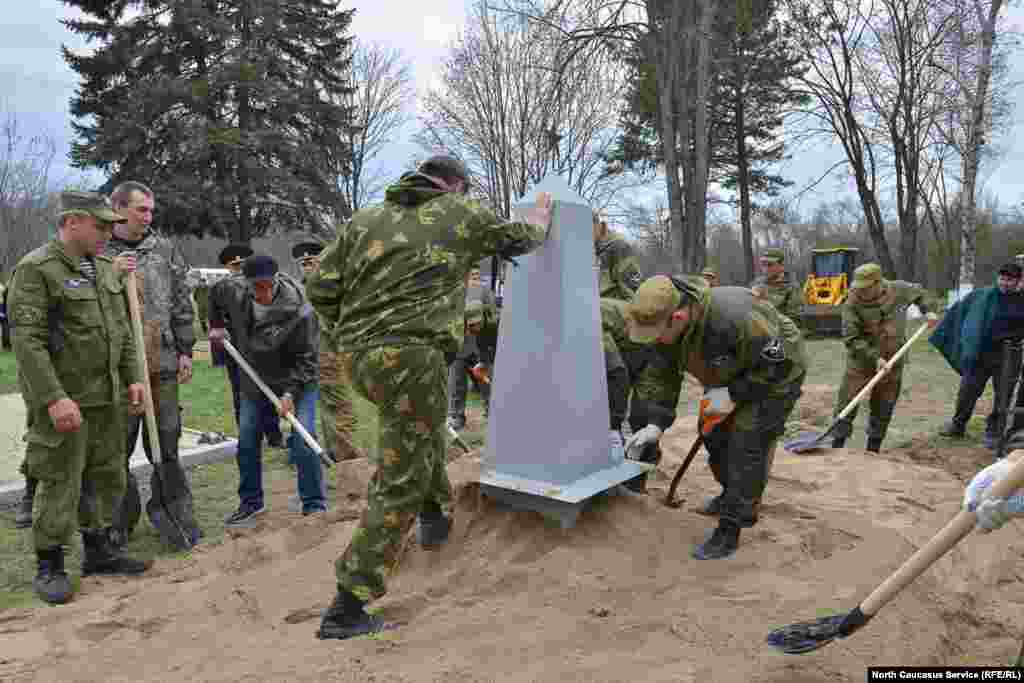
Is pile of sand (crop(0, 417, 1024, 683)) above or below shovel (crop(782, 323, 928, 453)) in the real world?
below

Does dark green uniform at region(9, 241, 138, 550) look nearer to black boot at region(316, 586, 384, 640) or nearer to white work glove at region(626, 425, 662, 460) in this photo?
black boot at region(316, 586, 384, 640)

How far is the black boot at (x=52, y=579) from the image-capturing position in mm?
3654

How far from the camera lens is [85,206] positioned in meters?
3.69

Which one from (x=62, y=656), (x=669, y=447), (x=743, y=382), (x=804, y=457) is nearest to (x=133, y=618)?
(x=62, y=656)

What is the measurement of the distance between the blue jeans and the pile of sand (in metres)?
0.39

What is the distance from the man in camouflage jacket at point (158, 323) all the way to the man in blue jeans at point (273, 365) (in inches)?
13.7

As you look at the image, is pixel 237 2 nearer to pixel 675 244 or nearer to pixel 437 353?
pixel 675 244

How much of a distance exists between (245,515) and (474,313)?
93.9 inches

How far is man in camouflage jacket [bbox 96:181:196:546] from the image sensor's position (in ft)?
14.2

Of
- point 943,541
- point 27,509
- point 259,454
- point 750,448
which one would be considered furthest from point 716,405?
point 27,509

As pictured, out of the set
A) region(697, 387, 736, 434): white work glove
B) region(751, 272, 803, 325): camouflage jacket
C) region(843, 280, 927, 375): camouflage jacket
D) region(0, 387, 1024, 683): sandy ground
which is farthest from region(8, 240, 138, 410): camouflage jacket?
region(751, 272, 803, 325): camouflage jacket

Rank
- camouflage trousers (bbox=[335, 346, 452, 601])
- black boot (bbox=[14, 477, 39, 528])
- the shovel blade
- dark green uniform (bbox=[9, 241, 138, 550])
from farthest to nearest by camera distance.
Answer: the shovel blade
black boot (bbox=[14, 477, 39, 528])
dark green uniform (bbox=[9, 241, 138, 550])
camouflage trousers (bbox=[335, 346, 452, 601])

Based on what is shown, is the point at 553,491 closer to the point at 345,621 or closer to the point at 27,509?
the point at 345,621

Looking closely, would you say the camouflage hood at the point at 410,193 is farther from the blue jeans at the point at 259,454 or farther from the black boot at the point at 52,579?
the black boot at the point at 52,579
